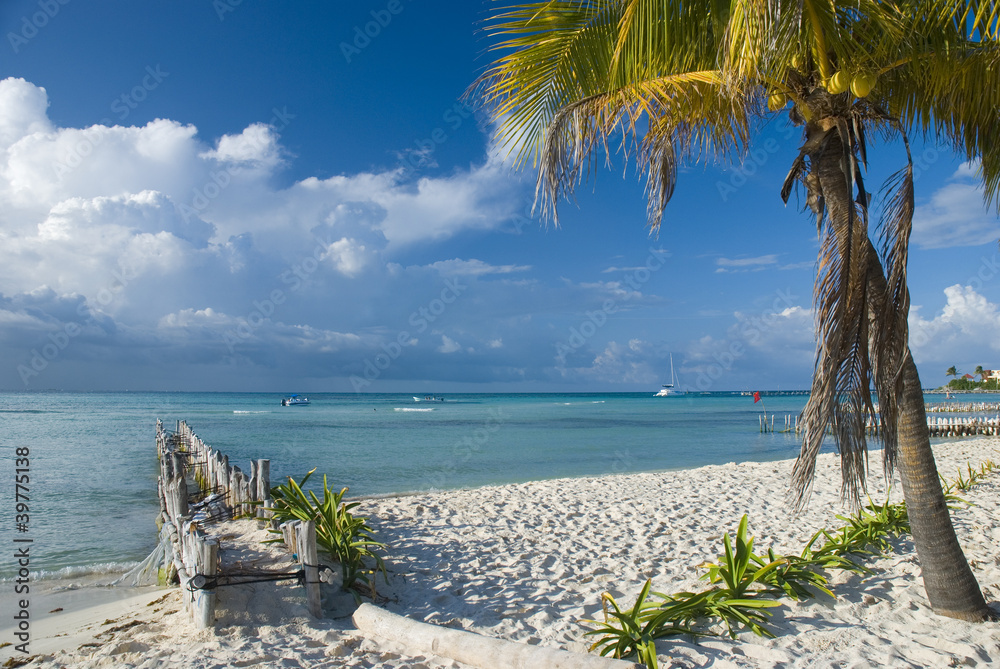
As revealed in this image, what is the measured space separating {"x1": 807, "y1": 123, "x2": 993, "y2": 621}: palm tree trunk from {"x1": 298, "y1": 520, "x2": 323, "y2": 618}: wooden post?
16.0 feet

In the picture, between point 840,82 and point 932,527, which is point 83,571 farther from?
point 840,82

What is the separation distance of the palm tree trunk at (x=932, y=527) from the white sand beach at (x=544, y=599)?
177mm

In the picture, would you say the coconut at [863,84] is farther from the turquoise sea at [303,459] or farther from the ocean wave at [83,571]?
the ocean wave at [83,571]

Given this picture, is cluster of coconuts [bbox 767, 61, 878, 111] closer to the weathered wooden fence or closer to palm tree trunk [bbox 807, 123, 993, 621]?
palm tree trunk [bbox 807, 123, 993, 621]

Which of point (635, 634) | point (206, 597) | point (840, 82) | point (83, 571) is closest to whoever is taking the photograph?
point (840, 82)

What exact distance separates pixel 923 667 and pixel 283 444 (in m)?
24.0

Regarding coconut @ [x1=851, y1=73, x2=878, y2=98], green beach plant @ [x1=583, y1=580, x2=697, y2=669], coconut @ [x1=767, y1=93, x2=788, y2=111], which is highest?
coconut @ [x1=767, y1=93, x2=788, y2=111]

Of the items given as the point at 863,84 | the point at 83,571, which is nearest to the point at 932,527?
the point at 863,84

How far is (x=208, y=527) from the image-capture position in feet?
24.0

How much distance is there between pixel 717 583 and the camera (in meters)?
5.27

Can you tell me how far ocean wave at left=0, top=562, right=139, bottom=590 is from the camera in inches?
297

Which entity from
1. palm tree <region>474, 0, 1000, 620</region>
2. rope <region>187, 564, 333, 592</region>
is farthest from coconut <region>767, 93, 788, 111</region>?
rope <region>187, 564, 333, 592</region>

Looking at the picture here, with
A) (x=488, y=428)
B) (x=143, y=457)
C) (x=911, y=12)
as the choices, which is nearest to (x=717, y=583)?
(x=911, y=12)

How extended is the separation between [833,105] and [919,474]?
2.85 m
